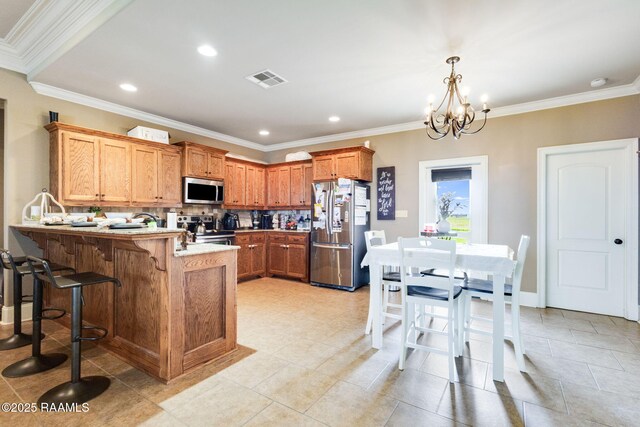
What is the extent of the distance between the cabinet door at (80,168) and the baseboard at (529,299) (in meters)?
5.76

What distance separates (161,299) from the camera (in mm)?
2178

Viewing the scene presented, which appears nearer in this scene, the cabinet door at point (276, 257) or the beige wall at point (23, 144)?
the beige wall at point (23, 144)

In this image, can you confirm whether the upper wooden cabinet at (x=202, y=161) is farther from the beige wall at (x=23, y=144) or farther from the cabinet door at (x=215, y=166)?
the beige wall at (x=23, y=144)

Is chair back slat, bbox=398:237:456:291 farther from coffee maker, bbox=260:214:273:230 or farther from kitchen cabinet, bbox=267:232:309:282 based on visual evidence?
coffee maker, bbox=260:214:273:230

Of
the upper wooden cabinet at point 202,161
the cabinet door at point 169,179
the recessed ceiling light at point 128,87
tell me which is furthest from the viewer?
the upper wooden cabinet at point 202,161

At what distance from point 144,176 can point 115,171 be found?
38 centimetres

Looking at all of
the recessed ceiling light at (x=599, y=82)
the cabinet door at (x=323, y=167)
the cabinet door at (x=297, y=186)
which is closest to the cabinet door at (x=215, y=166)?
the cabinet door at (x=297, y=186)

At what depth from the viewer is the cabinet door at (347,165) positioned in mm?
5027

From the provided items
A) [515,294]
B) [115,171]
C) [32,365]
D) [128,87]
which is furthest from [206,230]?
[515,294]

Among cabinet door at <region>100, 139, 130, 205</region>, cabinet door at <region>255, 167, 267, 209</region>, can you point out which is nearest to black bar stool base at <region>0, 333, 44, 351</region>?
cabinet door at <region>100, 139, 130, 205</region>

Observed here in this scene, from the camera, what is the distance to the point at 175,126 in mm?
4973

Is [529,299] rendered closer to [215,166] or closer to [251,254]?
[251,254]

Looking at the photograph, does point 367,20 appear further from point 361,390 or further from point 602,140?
point 602,140

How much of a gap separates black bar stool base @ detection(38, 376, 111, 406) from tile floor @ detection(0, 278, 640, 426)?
0.08 meters
